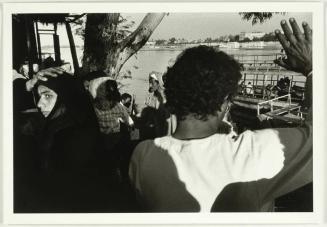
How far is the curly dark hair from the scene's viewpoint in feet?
4.90

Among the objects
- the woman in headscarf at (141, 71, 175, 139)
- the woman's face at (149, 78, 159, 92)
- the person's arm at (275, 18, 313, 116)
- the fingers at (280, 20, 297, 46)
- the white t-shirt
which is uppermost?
the fingers at (280, 20, 297, 46)

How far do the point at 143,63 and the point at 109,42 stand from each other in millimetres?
160

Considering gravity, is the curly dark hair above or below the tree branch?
below

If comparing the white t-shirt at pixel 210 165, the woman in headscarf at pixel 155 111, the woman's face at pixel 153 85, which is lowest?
the white t-shirt at pixel 210 165

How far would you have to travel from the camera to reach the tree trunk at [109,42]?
1.60 metres

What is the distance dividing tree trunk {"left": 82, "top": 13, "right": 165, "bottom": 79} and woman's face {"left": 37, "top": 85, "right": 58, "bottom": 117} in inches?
6.1

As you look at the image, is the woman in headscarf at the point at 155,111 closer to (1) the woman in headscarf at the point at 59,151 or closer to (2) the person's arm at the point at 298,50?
(1) the woman in headscarf at the point at 59,151

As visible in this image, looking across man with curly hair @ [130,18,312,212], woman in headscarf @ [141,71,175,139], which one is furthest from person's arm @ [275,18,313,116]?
woman in headscarf @ [141,71,175,139]

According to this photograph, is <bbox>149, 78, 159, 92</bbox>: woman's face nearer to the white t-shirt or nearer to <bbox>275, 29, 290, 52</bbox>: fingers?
the white t-shirt

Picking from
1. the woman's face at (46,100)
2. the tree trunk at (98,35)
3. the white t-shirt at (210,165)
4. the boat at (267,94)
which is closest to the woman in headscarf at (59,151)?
the woman's face at (46,100)

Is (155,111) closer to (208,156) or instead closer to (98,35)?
(208,156)

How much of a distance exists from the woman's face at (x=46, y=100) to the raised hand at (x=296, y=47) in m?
0.87
